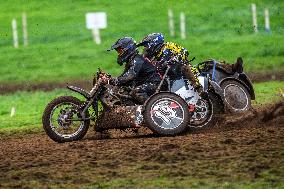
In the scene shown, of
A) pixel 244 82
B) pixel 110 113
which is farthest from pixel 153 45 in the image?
pixel 244 82

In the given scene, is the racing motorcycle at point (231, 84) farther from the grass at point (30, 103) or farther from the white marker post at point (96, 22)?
the white marker post at point (96, 22)

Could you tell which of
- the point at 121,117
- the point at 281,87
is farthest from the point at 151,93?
the point at 281,87

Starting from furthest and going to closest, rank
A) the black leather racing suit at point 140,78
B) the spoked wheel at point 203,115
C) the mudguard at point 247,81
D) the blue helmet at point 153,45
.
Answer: the mudguard at point 247,81 → the spoked wheel at point 203,115 → the blue helmet at point 153,45 → the black leather racing suit at point 140,78

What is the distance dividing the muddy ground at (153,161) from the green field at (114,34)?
22058mm

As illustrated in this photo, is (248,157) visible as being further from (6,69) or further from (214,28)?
(214,28)

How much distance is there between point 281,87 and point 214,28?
22.2 metres

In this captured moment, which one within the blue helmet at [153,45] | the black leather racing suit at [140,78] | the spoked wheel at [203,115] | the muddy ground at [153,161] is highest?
the blue helmet at [153,45]

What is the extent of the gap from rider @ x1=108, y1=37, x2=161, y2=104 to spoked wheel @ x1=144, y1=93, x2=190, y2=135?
1.34ft

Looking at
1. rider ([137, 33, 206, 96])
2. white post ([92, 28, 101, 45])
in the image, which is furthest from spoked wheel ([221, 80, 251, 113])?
white post ([92, 28, 101, 45])

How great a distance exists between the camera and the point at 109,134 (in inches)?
714

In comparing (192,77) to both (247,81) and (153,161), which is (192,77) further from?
(153,161)

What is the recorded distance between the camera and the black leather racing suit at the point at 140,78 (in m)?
17.1

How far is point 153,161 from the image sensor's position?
13484 millimetres

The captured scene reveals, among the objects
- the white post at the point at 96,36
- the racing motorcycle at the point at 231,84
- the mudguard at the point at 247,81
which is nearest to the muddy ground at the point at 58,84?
the white post at the point at 96,36
